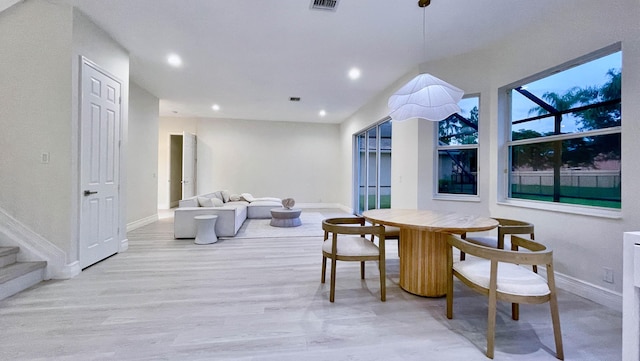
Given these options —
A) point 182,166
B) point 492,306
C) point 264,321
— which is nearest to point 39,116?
point 264,321

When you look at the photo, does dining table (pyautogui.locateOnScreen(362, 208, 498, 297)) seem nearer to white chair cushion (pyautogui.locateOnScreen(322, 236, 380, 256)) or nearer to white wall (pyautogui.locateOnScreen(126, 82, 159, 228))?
white chair cushion (pyautogui.locateOnScreen(322, 236, 380, 256))

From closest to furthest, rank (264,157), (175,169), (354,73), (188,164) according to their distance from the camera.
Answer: (354,73), (188,164), (264,157), (175,169)

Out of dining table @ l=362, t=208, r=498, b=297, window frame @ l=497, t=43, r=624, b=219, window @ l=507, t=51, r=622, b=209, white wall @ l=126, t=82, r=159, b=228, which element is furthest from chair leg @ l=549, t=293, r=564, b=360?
white wall @ l=126, t=82, r=159, b=228

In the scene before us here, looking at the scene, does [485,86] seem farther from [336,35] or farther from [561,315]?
[561,315]

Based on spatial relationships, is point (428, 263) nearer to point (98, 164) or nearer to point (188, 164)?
point (98, 164)

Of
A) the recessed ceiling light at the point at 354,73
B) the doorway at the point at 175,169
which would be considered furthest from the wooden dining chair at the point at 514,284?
the doorway at the point at 175,169

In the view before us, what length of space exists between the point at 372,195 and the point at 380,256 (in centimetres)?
461

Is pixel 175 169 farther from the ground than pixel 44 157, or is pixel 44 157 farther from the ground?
pixel 175 169

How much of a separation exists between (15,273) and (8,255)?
369 millimetres

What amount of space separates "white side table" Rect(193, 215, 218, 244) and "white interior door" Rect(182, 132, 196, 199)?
10.8 ft

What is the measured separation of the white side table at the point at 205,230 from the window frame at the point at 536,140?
14.0 ft

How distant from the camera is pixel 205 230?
4270 mm

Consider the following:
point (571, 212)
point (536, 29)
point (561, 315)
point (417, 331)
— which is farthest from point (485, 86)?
point (417, 331)

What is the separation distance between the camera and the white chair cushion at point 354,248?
2.32m
